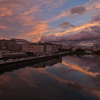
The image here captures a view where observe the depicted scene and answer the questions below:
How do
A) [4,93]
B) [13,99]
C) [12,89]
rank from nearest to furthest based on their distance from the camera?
1. [13,99]
2. [4,93]
3. [12,89]

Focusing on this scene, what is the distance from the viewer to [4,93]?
14.4 m

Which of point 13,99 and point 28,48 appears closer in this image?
point 13,99

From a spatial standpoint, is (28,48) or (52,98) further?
(28,48)

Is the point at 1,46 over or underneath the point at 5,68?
over

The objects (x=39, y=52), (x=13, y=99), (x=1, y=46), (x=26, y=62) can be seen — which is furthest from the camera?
(x=1, y=46)

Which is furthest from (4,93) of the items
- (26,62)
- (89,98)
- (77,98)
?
(26,62)

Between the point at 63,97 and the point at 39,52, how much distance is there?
60.8m

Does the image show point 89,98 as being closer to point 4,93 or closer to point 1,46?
point 4,93

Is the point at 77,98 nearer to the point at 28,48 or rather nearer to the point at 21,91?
the point at 21,91

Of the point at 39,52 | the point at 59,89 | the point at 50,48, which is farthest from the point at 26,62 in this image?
the point at 50,48

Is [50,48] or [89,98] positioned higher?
[50,48]

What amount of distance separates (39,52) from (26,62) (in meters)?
34.1

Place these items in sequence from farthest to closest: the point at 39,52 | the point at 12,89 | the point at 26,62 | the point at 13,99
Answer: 1. the point at 39,52
2. the point at 26,62
3. the point at 12,89
4. the point at 13,99

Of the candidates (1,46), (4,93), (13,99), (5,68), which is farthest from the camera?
(1,46)
